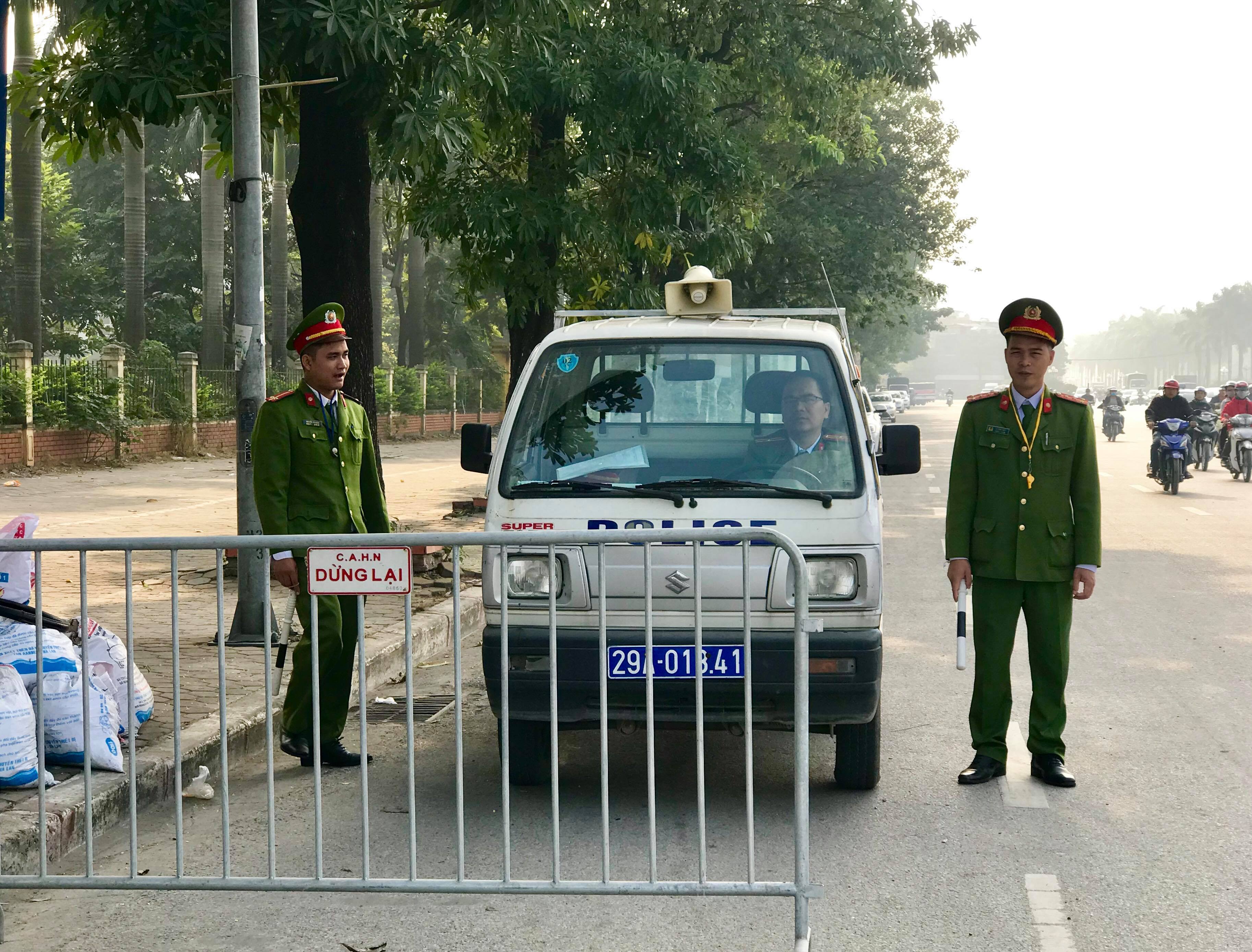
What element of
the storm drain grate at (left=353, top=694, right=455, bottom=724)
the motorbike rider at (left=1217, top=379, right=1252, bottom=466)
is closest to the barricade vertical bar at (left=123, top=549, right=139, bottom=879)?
the storm drain grate at (left=353, top=694, right=455, bottom=724)

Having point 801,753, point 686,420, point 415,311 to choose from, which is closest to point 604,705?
point 801,753

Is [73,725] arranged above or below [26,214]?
below

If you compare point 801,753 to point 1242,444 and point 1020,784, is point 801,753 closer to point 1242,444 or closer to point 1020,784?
point 1020,784

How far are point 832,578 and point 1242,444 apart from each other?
69.1 ft

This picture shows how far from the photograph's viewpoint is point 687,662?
472 cm

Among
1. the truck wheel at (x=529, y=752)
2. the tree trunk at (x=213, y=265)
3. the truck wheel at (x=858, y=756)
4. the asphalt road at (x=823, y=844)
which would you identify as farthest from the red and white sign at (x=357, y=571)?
the tree trunk at (x=213, y=265)

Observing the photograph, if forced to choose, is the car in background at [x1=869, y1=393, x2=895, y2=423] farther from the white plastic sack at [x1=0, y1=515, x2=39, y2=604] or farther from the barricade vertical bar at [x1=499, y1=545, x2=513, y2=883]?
the barricade vertical bar at [x1=499, y1=545, x2=513, y2=883]

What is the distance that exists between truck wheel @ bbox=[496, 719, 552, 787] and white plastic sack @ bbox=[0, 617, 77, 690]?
65.4 inches

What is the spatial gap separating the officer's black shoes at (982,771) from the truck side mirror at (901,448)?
1198mm

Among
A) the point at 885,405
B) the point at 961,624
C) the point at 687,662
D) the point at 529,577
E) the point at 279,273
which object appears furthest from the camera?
the point at 885,405

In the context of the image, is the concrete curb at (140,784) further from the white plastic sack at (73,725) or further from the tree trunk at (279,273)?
the tree trunk at (279,273)

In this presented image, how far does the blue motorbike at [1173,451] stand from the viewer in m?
21.4

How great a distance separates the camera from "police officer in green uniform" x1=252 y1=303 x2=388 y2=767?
234 inches

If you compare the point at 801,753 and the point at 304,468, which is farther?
the point at 304,468
